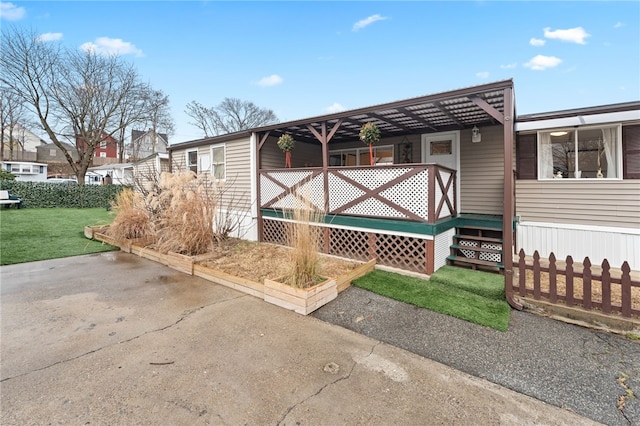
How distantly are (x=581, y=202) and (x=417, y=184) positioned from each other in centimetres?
364

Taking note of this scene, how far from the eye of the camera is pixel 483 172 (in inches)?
273

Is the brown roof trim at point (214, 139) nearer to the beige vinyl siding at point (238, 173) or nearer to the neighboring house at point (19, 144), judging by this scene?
the beige vinyl siding at point (238, 173)

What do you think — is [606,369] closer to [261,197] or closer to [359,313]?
[359,313]

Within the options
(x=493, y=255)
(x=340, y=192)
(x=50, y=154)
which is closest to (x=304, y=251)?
(x=340, y=192)

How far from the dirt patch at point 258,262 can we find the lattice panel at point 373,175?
5.28 feet

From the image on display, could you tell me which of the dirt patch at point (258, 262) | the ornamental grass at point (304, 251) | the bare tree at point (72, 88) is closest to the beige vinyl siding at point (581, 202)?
the dirt patch at point (258, 262)

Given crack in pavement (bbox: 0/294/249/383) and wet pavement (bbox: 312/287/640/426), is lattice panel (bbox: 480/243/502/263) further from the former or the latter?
crack in pavement (bbox: 0/294/249/383)

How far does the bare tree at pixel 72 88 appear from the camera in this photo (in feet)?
53.4

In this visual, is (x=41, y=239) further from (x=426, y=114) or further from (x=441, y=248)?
(x=426, y=114)

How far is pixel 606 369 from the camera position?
273cm

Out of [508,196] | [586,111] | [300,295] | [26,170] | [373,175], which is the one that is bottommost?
[300,295]

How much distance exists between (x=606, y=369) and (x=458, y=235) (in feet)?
11.3

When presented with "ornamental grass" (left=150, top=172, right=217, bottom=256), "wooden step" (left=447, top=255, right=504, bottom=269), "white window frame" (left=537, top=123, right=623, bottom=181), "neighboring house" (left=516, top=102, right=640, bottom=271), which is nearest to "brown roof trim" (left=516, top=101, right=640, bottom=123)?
"neighboring house" (left=516, top=102, right=640, bottom=271)

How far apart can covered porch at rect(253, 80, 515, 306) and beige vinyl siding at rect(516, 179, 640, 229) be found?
542 millimetres
